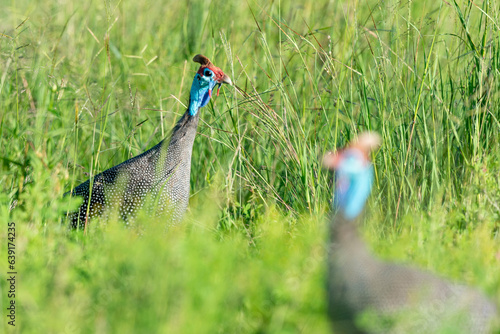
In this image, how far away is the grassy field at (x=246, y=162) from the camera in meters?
2.36

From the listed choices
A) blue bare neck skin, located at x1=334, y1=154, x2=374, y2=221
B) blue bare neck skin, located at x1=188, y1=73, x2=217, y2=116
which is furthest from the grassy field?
blue bare neck skin, located at x1=334, y1=154, x2=374, y2=221

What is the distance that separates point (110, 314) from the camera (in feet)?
7.49

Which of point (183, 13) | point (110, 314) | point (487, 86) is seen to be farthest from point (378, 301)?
point (183, 13)

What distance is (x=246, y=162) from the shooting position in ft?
13.6

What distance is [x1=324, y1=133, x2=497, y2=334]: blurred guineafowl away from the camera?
212 centimetres

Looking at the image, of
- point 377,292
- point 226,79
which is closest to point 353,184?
point 377,292

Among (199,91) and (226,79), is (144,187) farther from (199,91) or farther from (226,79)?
(226,79)

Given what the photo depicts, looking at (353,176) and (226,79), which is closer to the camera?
(353,176)

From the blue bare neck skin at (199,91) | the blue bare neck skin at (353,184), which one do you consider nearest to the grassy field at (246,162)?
the blue bare neck skin at (199,91)

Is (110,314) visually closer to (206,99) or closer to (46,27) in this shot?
(206,99)

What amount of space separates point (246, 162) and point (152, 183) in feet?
2.00

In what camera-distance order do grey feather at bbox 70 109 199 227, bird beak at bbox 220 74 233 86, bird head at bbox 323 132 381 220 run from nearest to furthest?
bird head at bbox 323 132 381 220 → grey feather at bbox 70 109 199 227 → bird beak at bbox 220 74 233 86

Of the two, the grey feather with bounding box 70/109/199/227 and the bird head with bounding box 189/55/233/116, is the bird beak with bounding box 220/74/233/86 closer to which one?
the bird head with bounding box 189/55/233/116

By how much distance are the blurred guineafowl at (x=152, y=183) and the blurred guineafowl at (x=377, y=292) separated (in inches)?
65.6
